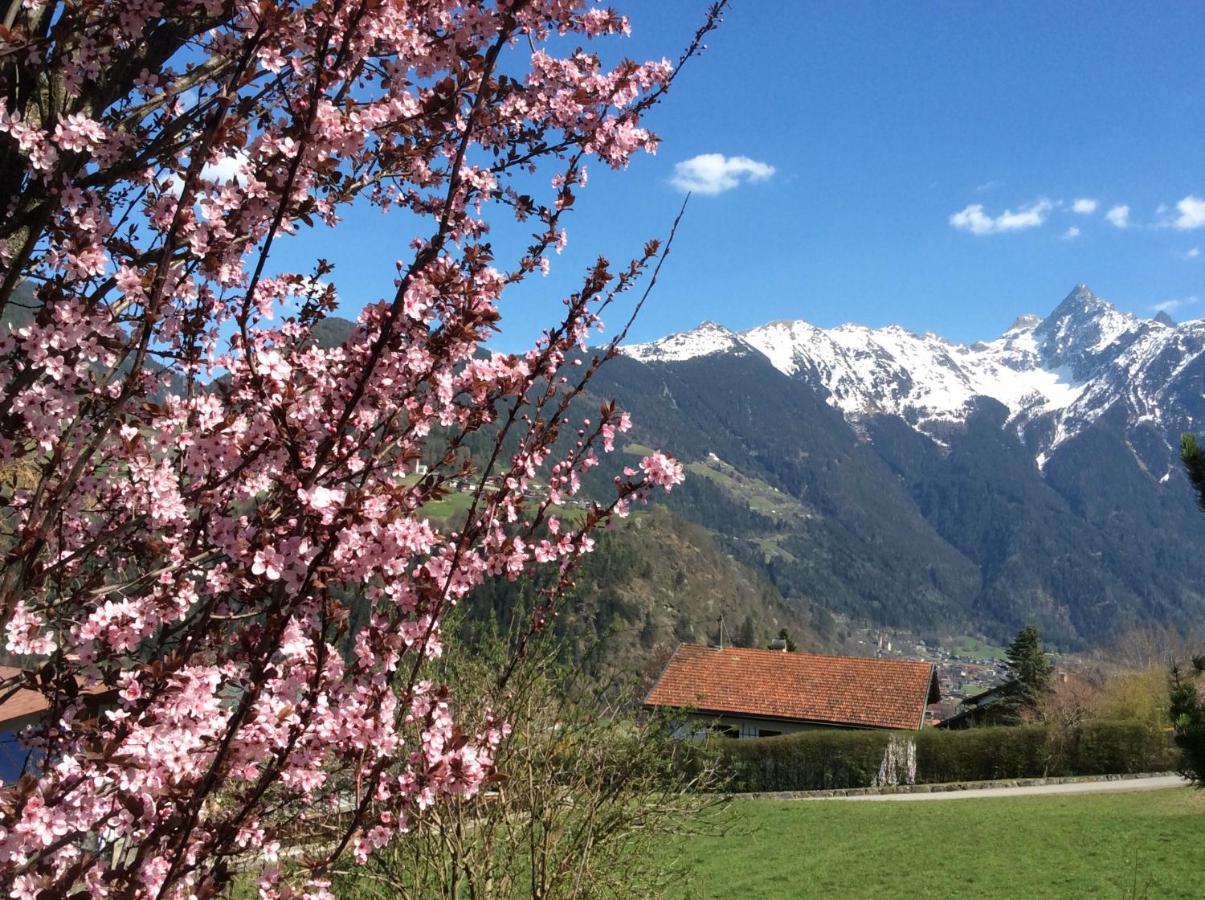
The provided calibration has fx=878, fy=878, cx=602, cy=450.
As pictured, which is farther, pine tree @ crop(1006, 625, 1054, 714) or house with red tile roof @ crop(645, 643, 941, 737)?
pine tree @ crop(1006, 625, 1054, 714)

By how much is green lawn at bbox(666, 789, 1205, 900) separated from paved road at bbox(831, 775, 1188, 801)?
2560 mm

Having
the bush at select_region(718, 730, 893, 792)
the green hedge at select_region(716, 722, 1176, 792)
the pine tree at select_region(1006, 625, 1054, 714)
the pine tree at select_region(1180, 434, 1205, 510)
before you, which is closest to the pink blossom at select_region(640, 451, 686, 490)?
the pine tree at select_region(1180, 434, 1205, 510)

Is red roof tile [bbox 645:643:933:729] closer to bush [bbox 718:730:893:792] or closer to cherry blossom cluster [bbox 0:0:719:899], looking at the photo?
bush [bbox 718:730:893:792]

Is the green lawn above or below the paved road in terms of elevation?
above

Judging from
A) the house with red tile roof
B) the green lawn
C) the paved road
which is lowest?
the paved road

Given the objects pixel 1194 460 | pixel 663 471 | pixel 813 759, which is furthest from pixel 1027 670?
pixel 663 471

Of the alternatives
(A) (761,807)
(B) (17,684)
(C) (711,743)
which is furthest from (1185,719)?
(A) (761,807)

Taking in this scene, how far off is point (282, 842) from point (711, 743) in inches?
228

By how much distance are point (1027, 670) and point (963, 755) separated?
21.5 metres

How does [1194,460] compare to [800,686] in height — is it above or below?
above

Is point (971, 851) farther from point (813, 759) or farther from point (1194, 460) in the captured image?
point (813, 759)

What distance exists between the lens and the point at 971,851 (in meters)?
18.6

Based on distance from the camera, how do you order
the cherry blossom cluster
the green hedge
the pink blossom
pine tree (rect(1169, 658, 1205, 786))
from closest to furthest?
1. the cherry blossom cluster
2. the pink blossom
3. pine tree (rect(1169, 658, 1205, 786))
4. the green hedge

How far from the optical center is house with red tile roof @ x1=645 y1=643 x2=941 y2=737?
3803 centimetres
